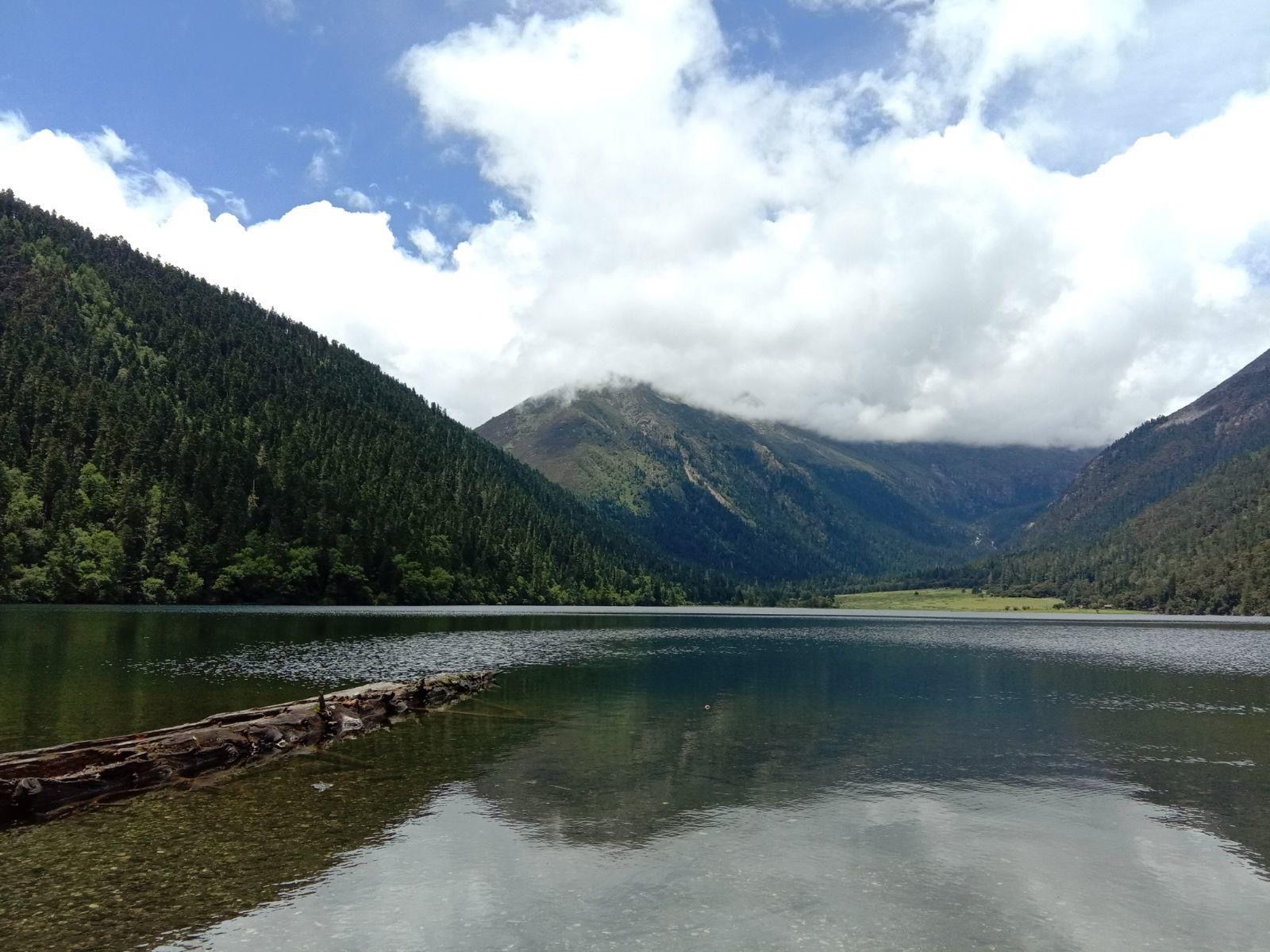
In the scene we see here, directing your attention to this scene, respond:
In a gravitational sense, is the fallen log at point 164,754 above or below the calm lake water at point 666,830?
→ above

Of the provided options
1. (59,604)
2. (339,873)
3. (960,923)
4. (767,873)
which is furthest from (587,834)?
(59,604)

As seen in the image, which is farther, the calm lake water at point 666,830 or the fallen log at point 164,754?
the fallen log at point 164,754

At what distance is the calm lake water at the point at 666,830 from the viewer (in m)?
23.4

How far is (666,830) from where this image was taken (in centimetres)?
3266

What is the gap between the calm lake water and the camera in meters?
23.4

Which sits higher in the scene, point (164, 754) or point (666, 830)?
point (164, 754)

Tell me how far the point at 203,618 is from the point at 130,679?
325 ft

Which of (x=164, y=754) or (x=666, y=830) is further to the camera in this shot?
(x=164, y=754)

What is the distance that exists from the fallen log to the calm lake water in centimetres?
161

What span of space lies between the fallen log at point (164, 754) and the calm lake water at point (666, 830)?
1.61 meters

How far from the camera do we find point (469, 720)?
193ft

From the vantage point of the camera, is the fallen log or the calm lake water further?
the fallen log

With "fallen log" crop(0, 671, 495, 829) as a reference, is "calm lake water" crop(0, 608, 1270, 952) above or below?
below

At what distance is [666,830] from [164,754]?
23757 millimetres
